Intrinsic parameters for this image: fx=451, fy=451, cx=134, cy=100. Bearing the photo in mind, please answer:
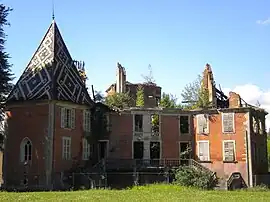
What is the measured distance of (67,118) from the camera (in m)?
36.9

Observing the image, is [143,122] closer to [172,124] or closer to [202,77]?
[172,124]

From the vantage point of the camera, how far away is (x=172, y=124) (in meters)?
41.7

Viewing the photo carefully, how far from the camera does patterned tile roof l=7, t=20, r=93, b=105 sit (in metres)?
36.2

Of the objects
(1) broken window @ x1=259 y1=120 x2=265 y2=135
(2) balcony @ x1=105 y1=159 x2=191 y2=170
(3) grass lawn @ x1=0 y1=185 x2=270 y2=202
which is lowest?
(3) grass lawn @ x1=0 y1=185 x2=270 y2=202

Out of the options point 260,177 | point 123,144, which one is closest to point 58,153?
point 123,144

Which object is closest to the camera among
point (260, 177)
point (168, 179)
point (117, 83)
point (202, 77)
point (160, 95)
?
point (168, 179)

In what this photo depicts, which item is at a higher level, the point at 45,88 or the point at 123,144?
the point at 45,88

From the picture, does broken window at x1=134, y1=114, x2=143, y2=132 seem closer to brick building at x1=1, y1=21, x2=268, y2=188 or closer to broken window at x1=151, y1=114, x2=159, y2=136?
brick building at x1=1, y1=21, x2=268, y2=188

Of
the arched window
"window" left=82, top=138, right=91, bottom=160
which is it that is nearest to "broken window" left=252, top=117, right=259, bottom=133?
"window" left=82, top=138, right=91, bottom=160

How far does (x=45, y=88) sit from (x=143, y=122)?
9922 millimetres

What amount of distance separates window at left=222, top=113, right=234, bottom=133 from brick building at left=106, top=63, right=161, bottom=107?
1244 cm

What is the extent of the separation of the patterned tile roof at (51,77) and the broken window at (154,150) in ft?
23.1

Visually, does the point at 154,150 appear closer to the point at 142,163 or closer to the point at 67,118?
the point at 142,163

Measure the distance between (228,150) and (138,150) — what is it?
8.03 metres
